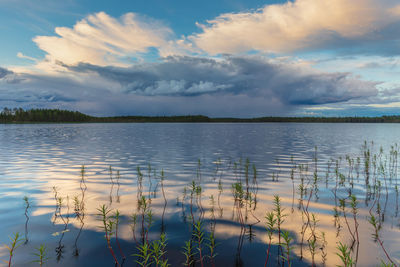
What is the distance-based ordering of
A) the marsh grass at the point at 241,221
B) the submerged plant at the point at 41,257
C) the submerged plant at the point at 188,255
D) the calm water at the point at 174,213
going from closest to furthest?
the submerged plant at the point at 41,257 → the submerged plant at the point at 188,255 → the marsh grass at the point at 241,221 → the calm water at the point at 174,213

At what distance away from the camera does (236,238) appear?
26.5 feet

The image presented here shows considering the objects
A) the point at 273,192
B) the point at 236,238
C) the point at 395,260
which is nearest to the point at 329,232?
the point at 395,260

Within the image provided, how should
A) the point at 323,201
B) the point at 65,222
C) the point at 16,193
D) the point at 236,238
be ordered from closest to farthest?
the point at 236,238, the point at 65,222, the point at 323,201, the point at 16,193

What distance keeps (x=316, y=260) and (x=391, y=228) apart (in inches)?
167

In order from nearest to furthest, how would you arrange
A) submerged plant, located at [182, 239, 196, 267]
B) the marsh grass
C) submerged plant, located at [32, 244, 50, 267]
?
1. submerged plant, located at [32, 244, 50, 267]
2. submerged plant, located at [182, 239, 196, 267]
3. the marsh grass

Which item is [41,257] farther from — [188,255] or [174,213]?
[174,213]

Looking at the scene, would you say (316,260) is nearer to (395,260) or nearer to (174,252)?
(395,260)

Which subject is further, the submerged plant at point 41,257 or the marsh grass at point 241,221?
the marsh grass at point 241,221

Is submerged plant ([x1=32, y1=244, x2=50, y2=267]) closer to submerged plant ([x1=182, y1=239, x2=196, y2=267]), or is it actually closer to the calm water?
the calm water

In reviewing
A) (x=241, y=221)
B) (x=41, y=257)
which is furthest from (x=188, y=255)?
(x=41, y=257)

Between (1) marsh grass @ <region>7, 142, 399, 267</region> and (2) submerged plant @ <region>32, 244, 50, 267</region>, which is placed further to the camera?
(1) marsh grass @ <region>7, 142, 399, 267</region>

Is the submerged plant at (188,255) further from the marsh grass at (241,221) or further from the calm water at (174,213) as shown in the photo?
the calm water at (174,213)

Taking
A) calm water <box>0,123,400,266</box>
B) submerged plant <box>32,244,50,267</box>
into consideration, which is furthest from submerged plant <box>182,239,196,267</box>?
submerged plant <box>32,244,50,267</box>

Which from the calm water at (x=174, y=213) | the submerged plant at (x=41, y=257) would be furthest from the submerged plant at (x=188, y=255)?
the submerged plant at (x=41, y=257)
